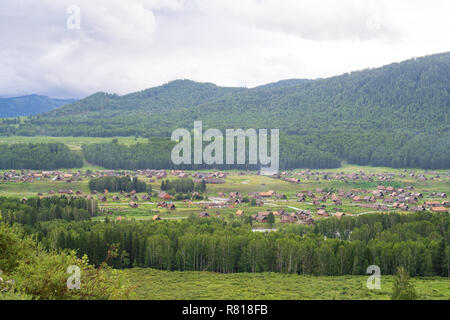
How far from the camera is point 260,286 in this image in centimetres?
3678

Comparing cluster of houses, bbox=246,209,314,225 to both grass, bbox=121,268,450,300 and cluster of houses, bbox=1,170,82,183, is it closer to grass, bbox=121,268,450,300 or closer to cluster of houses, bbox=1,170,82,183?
grass, bbox=121,268,450,300

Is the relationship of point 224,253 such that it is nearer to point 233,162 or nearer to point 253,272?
point 253,272

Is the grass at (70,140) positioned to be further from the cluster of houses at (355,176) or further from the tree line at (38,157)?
the cluster of houses at (355,176)

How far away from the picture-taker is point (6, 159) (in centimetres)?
12350

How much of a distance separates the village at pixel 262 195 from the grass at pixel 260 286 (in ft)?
77.0

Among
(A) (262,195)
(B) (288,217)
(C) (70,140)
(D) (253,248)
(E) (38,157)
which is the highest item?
(C) (70,140)

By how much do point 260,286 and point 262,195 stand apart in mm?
57605

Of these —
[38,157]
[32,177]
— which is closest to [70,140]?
[38,157]

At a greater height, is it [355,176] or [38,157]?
[38,157]

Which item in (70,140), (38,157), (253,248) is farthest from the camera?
(70,140)

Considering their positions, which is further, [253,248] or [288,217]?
[288,217]

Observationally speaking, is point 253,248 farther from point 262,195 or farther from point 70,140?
point 70,140

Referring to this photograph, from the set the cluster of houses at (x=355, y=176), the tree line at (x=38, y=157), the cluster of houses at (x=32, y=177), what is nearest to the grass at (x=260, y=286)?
the cluster of houses at (x=32, y=177)
